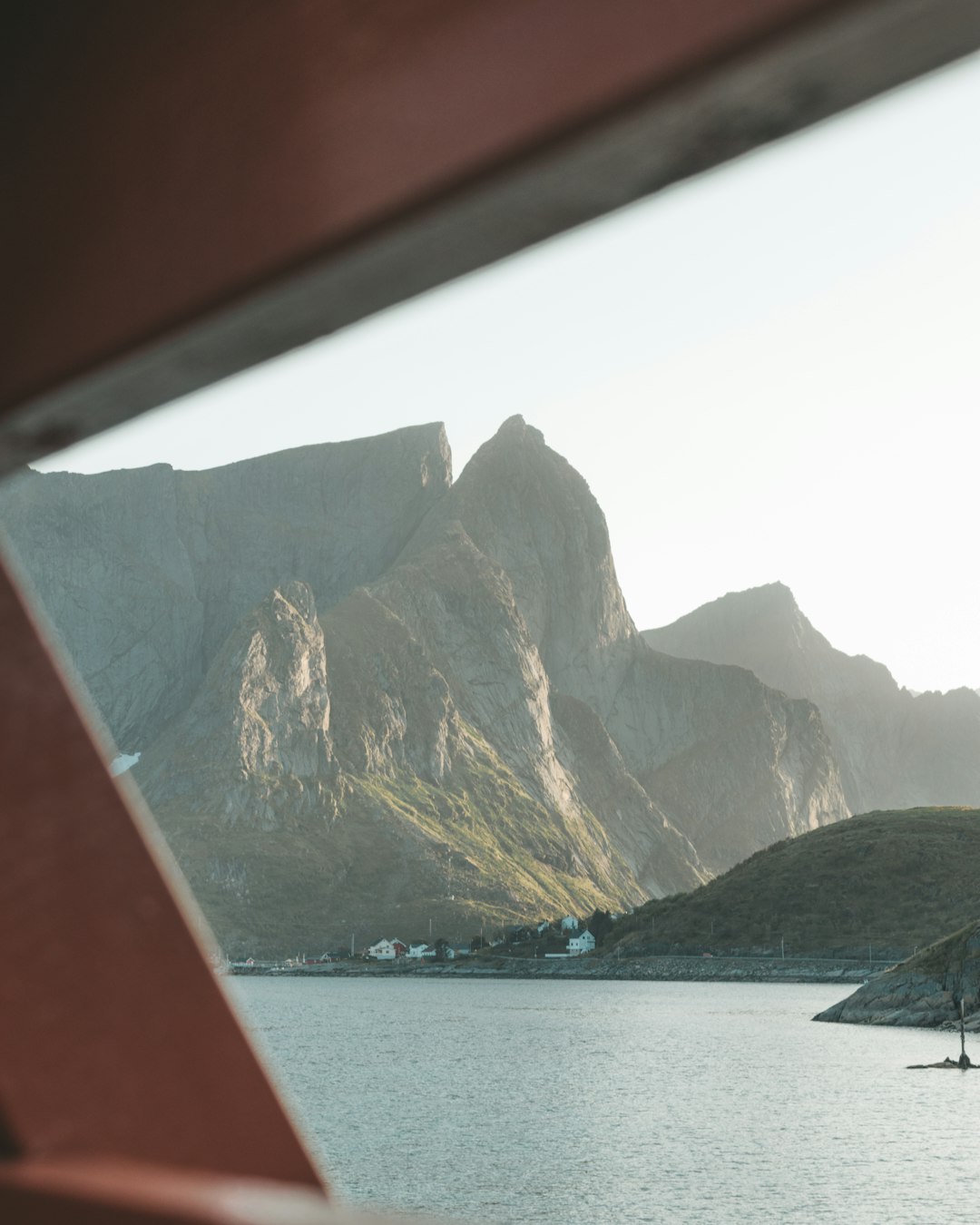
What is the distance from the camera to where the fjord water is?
1698 inches

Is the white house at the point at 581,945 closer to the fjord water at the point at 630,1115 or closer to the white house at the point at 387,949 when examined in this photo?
the white house at the point at 387,949

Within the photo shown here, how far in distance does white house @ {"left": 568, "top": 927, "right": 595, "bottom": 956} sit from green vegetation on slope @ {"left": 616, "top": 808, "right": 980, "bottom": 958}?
7.39 meters

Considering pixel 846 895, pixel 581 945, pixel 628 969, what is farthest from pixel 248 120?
pixel 581 945

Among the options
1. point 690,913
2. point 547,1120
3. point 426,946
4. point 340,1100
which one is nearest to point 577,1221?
point 547,1120

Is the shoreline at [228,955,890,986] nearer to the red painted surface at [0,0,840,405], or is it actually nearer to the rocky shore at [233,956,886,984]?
the rocky shore at [233,956,886,984]

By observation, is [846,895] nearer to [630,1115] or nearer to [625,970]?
[625,970]

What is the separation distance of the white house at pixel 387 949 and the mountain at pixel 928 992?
83194mm

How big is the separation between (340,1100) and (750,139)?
6914cm

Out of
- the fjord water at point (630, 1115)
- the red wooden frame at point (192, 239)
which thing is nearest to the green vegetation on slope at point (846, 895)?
the fjord water at point (630, 1115)

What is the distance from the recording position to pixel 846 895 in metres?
156

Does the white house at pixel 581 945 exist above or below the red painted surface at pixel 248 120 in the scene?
below

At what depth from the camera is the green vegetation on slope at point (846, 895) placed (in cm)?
14838

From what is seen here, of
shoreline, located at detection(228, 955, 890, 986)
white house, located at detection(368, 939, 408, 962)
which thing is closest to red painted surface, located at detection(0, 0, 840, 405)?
shoreline, located at detection(228, 955, 890, 986)

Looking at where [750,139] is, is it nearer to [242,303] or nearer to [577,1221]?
[242,303]
